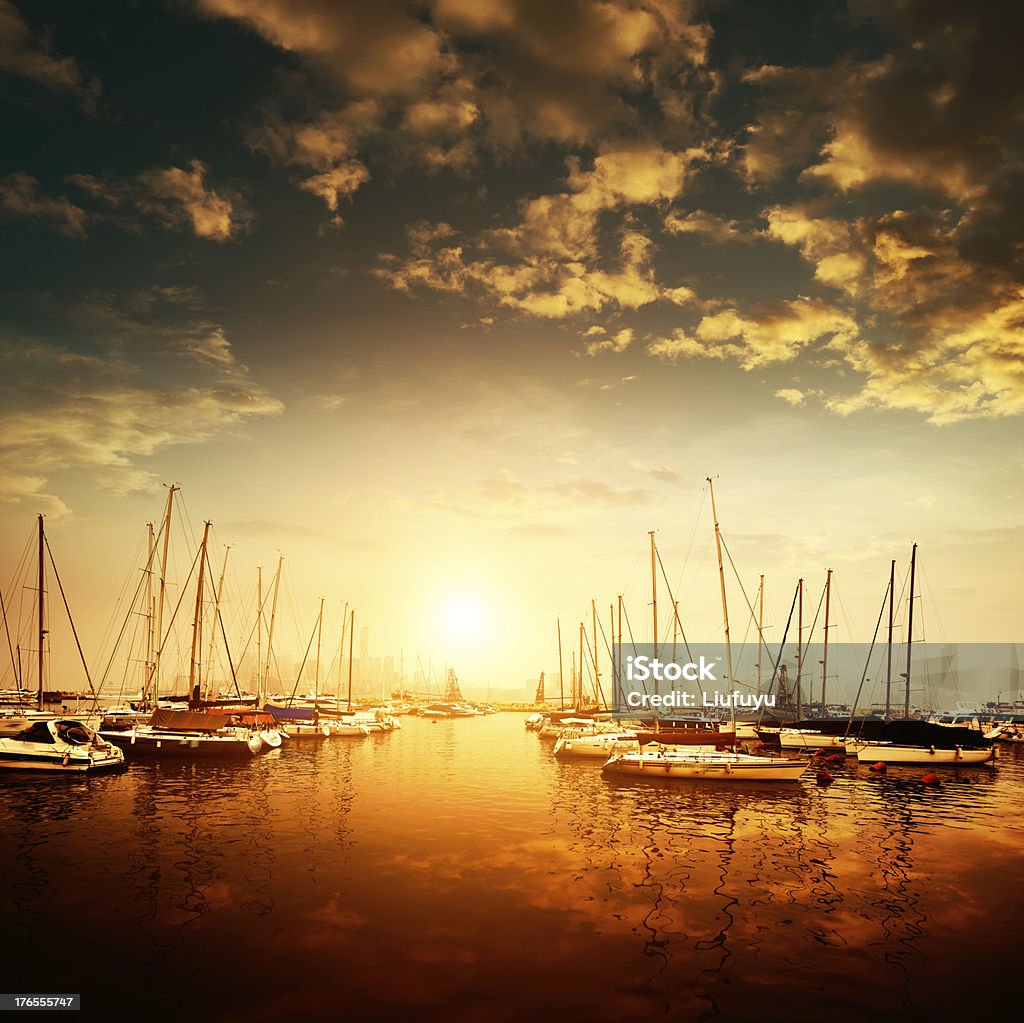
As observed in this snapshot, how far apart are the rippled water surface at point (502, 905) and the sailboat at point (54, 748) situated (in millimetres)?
4414

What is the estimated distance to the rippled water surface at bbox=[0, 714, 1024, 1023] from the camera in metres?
13.2

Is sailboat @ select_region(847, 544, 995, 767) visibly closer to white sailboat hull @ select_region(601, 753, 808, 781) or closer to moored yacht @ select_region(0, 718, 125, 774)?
white sailboat hull @ select_region(601, 753, 808, 781)

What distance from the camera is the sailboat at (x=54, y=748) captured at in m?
41.2

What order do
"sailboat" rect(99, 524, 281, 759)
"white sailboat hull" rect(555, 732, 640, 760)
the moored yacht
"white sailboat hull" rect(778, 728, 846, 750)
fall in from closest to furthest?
the moored yacht, "sailboat" rect(99, 524, 281, 759), "white sailboat hull" rect(555, 732, 640, 760), "white sailboat hull" rect(778, 728, 846, 750)

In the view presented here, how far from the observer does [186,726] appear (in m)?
53.4

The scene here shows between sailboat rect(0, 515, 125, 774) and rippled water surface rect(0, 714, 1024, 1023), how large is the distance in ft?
14.5

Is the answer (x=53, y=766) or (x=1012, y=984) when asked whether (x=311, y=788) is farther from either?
(x=1012, y=984)

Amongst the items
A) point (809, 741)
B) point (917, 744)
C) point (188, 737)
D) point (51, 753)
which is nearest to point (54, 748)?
point (51, 753)

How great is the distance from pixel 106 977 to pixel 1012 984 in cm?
2039

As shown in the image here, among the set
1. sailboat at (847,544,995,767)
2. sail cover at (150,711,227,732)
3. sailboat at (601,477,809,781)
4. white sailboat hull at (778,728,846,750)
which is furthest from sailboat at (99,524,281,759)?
sailboat at (847,544,995,767)

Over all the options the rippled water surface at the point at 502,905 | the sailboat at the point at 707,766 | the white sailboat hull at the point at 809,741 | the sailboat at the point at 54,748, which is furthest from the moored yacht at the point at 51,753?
the white sailboat hull at the point at 809,741

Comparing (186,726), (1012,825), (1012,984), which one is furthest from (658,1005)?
(186,726)

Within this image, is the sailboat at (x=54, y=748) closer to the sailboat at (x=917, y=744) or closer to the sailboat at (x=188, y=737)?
the sailboat at (x=188, y=737)

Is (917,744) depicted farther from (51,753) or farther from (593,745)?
(51,753)
